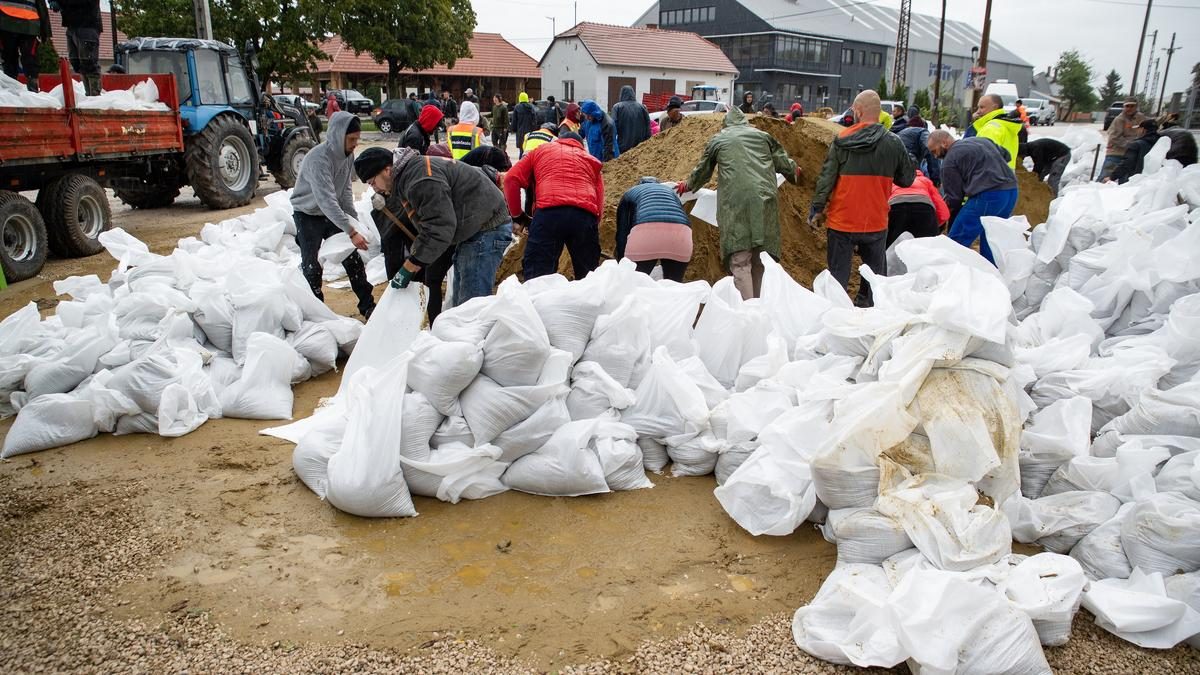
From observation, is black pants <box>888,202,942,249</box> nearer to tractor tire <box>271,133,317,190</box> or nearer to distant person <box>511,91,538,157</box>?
tractor tire <box>271,133,317,190</box>

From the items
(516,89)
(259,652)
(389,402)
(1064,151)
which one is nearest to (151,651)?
(259,652)

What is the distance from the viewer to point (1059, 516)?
257 cm

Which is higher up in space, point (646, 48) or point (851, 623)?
point (646, 48)

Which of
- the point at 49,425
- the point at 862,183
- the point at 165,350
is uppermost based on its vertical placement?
the point at 862,183

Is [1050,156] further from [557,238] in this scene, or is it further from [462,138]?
[557,238]

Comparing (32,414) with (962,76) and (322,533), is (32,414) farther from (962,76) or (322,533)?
(962,76)

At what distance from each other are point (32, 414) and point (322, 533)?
1.72 meters

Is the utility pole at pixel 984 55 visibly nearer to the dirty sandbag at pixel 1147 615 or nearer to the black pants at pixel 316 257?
the black pants at pixel 316 257

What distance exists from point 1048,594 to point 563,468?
5.35 feet

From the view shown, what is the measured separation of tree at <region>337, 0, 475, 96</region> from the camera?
23609mm

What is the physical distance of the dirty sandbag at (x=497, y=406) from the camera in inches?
116

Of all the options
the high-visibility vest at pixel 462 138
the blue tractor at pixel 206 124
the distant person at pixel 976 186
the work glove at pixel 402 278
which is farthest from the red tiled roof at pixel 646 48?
the work glove at pixel 402 278

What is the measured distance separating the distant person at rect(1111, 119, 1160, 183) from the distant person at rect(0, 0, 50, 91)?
11.6 metres

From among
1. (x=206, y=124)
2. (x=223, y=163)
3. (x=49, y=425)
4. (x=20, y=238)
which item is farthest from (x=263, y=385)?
(x=223, y=163)
